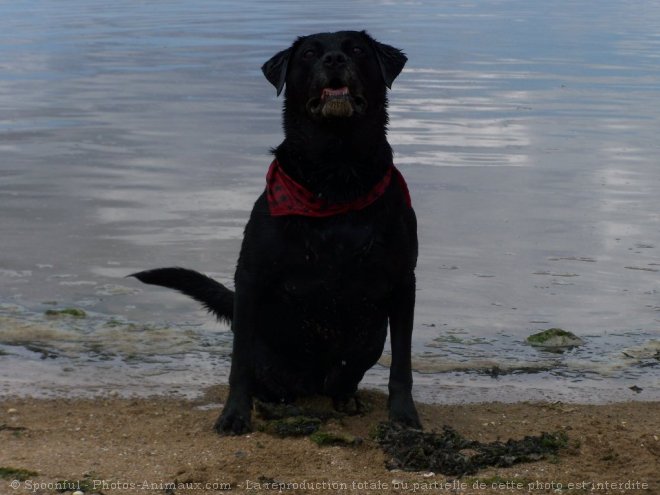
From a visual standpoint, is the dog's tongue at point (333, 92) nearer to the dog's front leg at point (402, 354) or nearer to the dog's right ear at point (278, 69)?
the dog's right ear at point (278, 69)

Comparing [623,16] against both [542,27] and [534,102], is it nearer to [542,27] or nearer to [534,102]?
[542,27]

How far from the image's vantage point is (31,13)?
29.3 metres

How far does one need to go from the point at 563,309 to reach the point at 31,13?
2374 centimetres

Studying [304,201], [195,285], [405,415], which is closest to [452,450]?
[405,415]

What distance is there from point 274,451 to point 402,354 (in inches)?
35.7

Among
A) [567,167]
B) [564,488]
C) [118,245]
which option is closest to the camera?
[564,488]

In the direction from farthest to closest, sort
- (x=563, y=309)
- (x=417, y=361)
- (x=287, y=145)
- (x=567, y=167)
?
(x=567, y=167) < (x=563, y=309) < (x=417, y=361) < (x=287, y=145)

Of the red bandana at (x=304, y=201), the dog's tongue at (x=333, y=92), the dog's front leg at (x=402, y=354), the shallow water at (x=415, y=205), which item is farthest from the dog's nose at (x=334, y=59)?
the shallow water at (x=415, y=205)

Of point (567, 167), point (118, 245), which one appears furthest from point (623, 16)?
point (118, 245)

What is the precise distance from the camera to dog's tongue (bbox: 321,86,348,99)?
543 centimetres

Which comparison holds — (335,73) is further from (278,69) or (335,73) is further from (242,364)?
(242,364)

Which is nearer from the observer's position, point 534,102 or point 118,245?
point 118,245

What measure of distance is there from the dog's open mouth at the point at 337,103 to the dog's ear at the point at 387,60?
25cm

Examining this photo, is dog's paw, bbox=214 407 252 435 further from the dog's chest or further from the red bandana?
the red bandana
